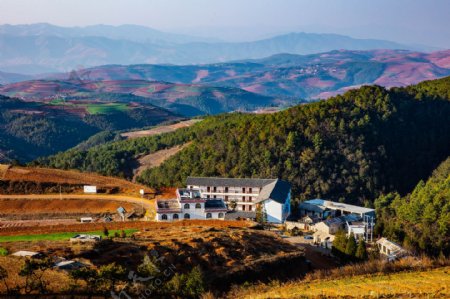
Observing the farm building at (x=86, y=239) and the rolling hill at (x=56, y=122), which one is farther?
the rolling hill at (x=56, y=122)

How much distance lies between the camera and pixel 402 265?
23.1 metres

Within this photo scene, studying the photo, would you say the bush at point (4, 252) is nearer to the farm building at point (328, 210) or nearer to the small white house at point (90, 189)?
the small white house at point (90, 189)

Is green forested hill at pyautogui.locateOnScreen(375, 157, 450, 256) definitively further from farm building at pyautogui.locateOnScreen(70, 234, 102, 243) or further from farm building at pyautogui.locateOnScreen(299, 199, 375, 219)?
farm building at pyautogui.locateOnScreen(70, 234, 102, 243)

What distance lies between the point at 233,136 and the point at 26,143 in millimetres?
80797

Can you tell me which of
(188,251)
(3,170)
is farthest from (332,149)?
(188,251)

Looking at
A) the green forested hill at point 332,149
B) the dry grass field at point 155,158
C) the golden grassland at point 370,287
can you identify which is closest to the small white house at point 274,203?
the green forested hill at point 332,149

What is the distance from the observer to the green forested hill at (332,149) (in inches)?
2344

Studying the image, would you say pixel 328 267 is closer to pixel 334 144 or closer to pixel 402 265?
pixel 402 265

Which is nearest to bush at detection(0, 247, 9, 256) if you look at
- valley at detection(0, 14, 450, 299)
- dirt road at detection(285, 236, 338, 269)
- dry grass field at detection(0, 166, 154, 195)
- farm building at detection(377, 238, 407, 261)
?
valley at detection(0, 14, 450, 299)

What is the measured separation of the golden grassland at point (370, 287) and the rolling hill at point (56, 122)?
307 feet

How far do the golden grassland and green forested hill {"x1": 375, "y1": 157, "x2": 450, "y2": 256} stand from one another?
14980mm

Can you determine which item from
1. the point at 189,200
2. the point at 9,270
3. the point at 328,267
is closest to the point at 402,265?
the point at 328,267

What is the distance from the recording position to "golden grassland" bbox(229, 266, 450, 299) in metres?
18.3

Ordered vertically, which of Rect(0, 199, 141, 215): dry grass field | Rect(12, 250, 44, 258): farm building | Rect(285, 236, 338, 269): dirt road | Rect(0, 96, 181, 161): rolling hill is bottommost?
Rect(285, 236, 338, 269): dirt road
